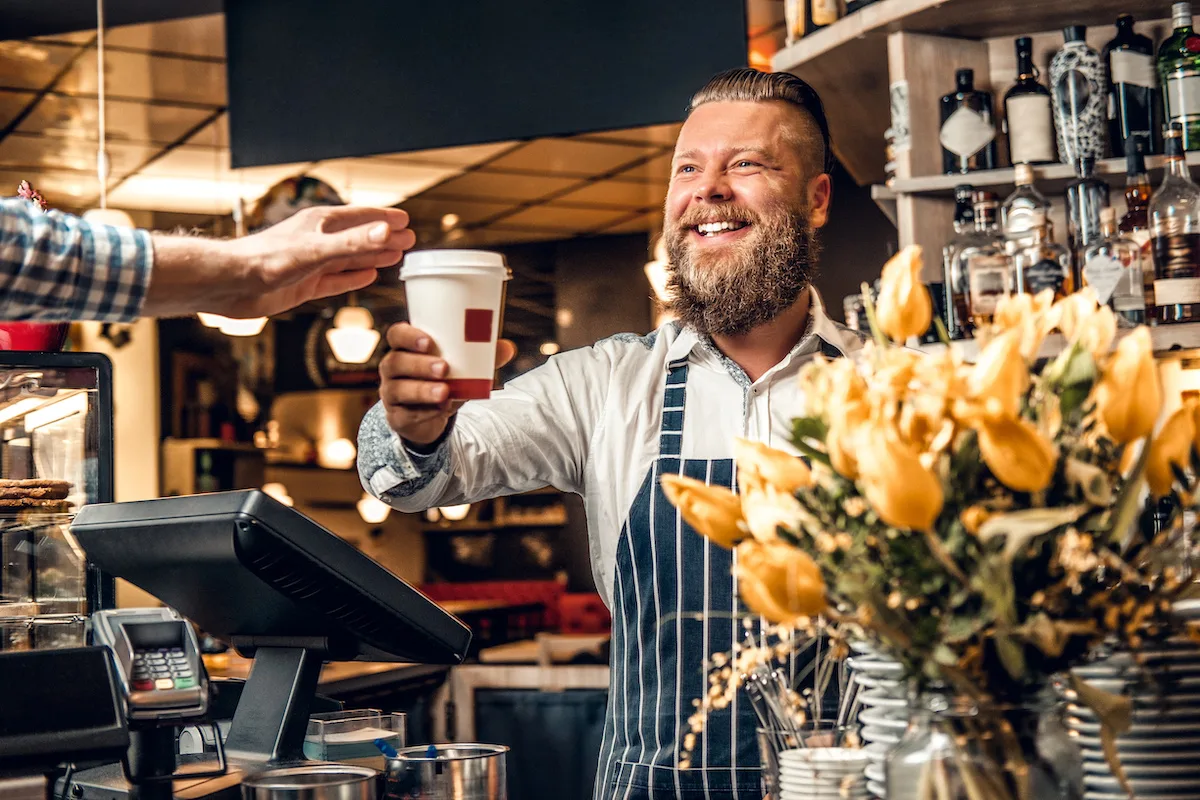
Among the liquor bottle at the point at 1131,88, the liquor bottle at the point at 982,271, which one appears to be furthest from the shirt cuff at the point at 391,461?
the liquor bottle at the point at 1131,88

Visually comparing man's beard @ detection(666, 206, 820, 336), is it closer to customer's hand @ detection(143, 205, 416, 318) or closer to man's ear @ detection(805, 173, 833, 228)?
man's ear @ detection(805, 173, 833, 228)

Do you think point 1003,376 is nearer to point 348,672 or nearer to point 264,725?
point 264,725

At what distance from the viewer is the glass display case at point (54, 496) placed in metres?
1.65

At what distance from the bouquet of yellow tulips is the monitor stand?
25.6 inches

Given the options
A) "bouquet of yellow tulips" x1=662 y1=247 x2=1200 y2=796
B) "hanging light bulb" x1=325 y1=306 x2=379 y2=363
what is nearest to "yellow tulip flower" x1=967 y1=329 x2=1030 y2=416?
"bouquet of yellow tulips" x1=662 y1=247 x2=1200 y2=796

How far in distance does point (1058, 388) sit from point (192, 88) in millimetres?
Answer: 6179

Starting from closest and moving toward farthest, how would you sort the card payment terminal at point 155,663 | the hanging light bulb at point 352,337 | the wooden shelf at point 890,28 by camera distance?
the card payment terminal at point 155,663 < the wooden shelf at point 890,28 < the hanging light bulb at point 352,337

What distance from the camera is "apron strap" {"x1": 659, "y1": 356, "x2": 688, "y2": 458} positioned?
186cm

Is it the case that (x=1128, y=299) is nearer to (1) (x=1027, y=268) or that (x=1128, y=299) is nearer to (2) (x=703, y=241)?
(1) (x=1027, y=268)

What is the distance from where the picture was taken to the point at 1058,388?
899mm

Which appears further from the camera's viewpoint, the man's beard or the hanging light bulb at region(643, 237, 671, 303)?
the hanging light bulb at region(643, 237, 671, 303)

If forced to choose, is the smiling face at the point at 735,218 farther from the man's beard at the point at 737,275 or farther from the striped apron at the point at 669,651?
the striped apron at the point at 669,651

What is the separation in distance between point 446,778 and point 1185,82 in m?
2.06

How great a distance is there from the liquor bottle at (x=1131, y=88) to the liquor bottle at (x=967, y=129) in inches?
9.5
